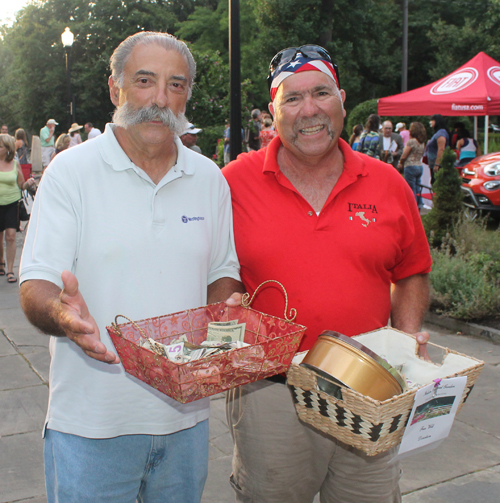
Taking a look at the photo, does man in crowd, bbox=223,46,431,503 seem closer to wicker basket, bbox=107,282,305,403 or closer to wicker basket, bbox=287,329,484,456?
wicker basket, bbox=107,282,305,403

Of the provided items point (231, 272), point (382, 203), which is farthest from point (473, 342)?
point (231, 272)

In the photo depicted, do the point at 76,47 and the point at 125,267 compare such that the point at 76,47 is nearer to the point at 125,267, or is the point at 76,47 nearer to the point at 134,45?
the point at 134,45

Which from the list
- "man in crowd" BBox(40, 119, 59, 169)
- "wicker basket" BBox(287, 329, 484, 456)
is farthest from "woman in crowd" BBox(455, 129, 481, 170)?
"wicker basket" BBox(287, 329, 484, 456)

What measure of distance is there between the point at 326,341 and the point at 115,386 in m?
0.76

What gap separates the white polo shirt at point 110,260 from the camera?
205cm

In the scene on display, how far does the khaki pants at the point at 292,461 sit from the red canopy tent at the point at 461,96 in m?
12.0

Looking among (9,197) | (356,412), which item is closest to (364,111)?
(9,197)

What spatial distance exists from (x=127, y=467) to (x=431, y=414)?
3.56 ft

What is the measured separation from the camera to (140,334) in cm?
203

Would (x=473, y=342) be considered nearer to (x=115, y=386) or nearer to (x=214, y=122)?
(x=115, y=386)

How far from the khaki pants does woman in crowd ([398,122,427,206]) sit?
12246mm

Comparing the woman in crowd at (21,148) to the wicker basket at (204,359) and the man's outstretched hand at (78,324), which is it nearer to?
the wicker basket at (204,359)

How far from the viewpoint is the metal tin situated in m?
1.87

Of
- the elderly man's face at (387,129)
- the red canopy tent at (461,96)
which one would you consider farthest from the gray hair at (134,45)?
the elderly man's face at (387,129)
